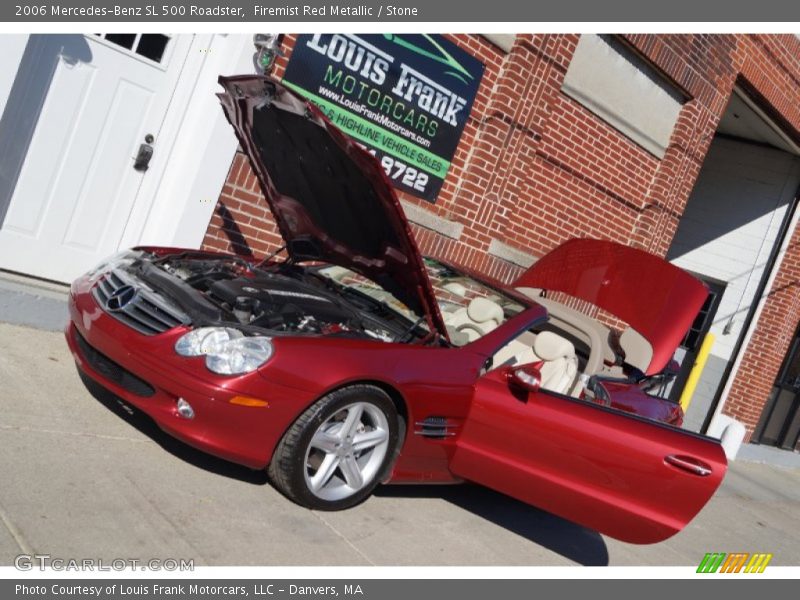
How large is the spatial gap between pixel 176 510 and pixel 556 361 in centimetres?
269

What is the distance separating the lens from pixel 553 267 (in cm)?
687

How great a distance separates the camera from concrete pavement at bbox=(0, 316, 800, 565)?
3.73 metres

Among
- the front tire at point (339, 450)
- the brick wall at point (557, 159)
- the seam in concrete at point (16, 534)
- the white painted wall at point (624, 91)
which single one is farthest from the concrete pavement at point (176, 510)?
the white painted wall at point (624, 91)

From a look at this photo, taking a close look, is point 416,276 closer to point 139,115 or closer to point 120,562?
point 120,562

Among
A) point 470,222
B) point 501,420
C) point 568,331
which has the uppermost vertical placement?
point 470,222

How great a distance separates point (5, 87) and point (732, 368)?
37.9ft

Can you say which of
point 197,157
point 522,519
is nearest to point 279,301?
point 522,519

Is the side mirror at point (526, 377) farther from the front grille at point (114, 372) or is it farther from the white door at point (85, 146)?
the white door at point (85, 146)

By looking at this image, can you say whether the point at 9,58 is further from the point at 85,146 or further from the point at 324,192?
the point at 324,192

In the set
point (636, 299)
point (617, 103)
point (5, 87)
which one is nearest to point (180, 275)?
point (5, 87)

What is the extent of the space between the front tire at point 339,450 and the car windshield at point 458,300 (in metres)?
0.73

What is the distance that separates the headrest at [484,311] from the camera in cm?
559

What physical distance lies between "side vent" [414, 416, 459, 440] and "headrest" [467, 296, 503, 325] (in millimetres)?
794

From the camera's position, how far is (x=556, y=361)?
578 centimetres
